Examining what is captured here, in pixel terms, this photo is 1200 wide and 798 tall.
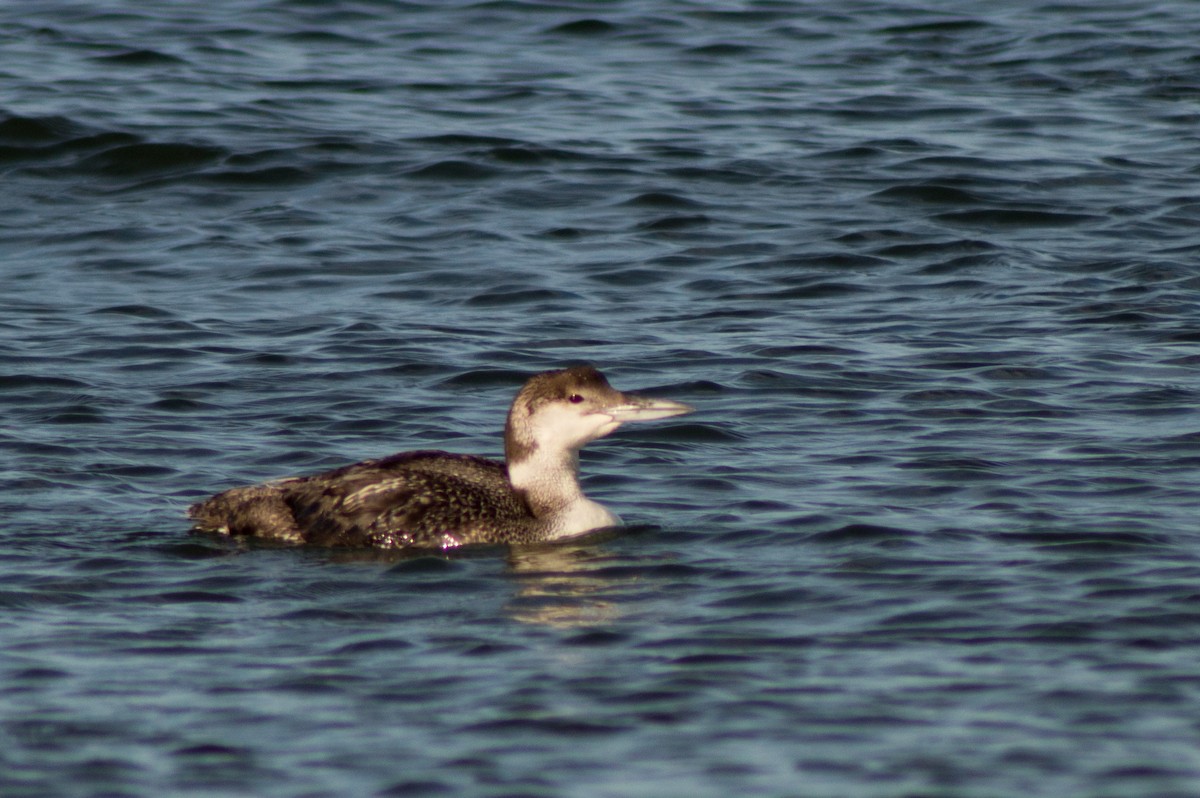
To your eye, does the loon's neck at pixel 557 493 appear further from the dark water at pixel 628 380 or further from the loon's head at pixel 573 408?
the dark water at pixel 628 380

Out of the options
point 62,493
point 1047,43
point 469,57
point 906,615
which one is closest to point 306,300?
point 62,493

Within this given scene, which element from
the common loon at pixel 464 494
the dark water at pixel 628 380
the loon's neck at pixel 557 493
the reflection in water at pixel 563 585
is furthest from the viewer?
the loon's neck at pixel 557 493

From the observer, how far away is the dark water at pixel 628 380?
6668 millimetres

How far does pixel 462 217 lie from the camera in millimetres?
15492

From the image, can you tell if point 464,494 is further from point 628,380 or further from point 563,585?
point 628,380

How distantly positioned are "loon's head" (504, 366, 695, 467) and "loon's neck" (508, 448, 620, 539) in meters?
0.06

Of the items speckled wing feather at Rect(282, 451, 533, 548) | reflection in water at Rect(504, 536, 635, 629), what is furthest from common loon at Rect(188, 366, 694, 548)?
reflection in water at Rect(504, 536, 635, 629)

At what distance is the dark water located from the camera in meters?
6.67

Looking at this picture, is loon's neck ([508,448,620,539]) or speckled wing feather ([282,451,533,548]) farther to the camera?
loon's neck ([508,448,620,539])

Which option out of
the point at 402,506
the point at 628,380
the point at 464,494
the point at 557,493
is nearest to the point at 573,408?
the point at 557,493

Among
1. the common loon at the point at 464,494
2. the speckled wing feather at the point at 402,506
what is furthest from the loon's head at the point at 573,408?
the speckled wing feather at the point at 402,506

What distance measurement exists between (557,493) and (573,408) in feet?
1.32

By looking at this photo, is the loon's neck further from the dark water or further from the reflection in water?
the dark water

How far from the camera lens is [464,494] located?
29.8 feet
